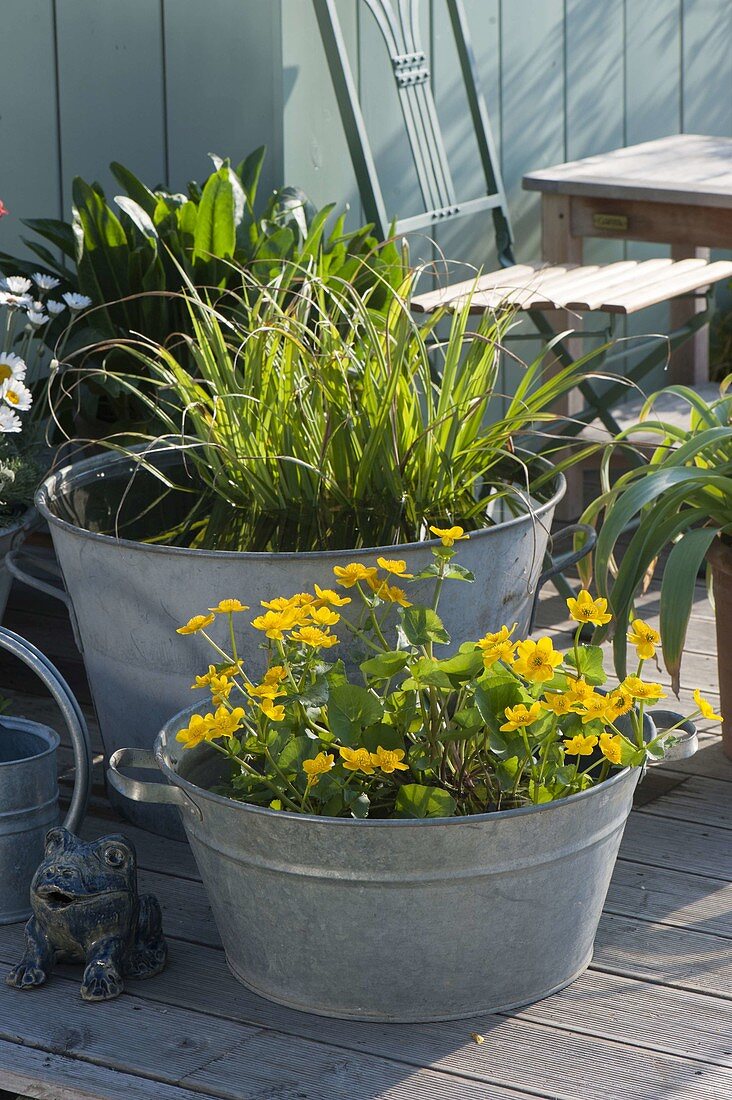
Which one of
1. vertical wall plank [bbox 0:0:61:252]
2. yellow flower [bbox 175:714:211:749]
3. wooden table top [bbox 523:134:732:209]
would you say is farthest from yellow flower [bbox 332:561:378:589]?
wooden table top [bbox 523:134:732:209]

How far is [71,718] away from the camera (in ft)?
6.64

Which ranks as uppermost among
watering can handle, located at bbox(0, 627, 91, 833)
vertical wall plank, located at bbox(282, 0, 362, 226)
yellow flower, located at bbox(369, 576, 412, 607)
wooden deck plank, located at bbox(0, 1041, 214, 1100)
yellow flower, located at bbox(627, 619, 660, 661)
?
vertical wall plank, located at bbox(282, 0, 362, 226)

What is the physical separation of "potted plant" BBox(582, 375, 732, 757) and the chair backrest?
3.28ft

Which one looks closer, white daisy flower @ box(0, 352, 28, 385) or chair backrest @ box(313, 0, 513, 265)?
white daisy flower @ box(0, 352, 28, 385)

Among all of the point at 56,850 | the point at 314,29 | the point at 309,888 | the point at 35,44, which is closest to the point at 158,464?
the point at 56,850

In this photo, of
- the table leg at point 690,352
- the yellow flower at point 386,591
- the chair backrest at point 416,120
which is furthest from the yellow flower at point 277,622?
the table leg at point 690,352

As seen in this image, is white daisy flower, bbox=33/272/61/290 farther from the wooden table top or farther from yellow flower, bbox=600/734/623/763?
yellow flower, bbox=600/734/623/763

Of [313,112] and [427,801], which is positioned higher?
[313,112]

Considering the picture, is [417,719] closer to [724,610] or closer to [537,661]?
[537,661]

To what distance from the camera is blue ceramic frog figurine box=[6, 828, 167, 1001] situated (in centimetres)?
184

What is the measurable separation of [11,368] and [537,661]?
1.26 metres

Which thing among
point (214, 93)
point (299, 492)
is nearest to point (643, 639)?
point (299, 492)

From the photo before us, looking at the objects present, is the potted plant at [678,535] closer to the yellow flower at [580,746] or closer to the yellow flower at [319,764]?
the yellow flower at [580,746]

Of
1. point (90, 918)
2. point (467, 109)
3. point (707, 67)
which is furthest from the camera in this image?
point (707, 67)
